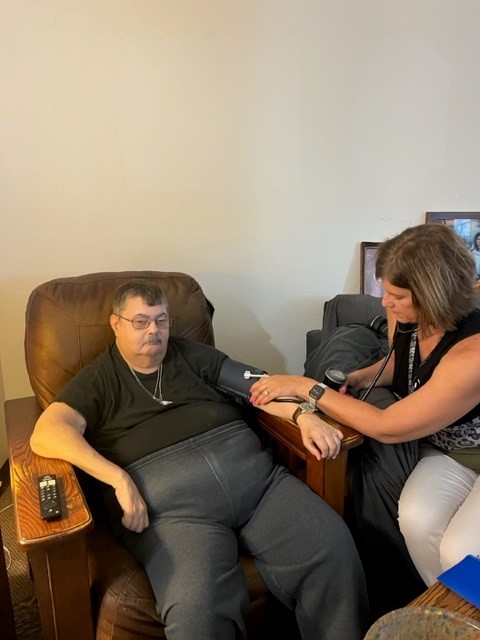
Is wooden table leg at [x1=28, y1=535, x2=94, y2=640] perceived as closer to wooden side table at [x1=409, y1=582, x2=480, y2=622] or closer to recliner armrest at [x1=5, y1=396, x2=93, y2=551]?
recliner armrest at [x1=5, y1=396, x2=93, y2=551]

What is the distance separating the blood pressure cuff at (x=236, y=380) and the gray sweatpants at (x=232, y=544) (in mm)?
216

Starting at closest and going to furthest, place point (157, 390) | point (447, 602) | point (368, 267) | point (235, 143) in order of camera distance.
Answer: point (447, 602)
point (157, 390)
point (235, 143)
point (368, 267)

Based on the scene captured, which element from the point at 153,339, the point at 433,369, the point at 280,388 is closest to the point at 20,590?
the point at 153,339

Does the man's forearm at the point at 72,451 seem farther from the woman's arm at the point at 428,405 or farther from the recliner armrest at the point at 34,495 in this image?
the woman's arm at the point at 428,405

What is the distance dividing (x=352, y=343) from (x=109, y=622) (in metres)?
1.18

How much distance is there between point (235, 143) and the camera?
1.99 m

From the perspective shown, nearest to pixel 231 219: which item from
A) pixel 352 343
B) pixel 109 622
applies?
pixel 352 343

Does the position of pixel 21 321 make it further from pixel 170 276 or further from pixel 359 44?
pixel 359 44

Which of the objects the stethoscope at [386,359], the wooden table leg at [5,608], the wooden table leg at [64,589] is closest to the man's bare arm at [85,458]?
the wooden table leg at [64,589]

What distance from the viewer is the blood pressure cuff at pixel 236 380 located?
5.04 ft

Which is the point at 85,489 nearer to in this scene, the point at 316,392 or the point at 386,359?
the point at 316,392

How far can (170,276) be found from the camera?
1735 mm

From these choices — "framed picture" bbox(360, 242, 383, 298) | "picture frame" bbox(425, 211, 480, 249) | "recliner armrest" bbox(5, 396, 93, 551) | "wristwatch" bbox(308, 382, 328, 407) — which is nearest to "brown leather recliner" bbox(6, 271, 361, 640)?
"recliner armrest" bbox(5, 396, 93, 551)

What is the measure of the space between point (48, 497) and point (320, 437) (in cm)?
67
